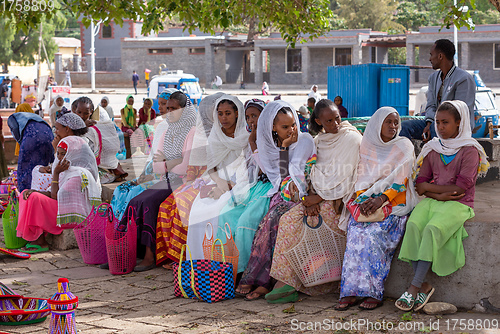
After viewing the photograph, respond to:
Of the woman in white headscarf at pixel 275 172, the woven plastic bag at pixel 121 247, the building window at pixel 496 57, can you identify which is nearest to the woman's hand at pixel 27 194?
the woven plastic bag at pixel 121 247

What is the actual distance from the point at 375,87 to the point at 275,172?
7.90 m

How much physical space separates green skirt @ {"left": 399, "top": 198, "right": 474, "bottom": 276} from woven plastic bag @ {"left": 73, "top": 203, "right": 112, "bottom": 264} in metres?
2.88

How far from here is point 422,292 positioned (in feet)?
13.2

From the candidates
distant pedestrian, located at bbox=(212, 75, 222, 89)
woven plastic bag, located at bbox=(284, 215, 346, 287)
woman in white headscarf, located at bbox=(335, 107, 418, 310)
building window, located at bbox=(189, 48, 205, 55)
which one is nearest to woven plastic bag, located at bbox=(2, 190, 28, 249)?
woven plastic bag, located at bbox=(284, 215, 346, 287)

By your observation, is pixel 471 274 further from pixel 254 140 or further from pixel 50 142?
pixel 50 142

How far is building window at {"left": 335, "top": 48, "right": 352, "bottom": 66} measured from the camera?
37.7 metres

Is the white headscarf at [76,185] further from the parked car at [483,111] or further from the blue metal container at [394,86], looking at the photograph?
the parked car at [483,111]

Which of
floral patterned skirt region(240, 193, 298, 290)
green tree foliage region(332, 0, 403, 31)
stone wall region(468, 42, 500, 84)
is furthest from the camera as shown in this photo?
green tree foliage region(332, 0, 403, 31)

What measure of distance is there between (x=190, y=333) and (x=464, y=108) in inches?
97.4

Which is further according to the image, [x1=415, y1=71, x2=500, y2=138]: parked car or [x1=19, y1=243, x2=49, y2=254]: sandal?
[x1=415, y1=71, x2=500, y2=138]: parked car

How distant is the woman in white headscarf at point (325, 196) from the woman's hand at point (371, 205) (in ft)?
→ 0.78

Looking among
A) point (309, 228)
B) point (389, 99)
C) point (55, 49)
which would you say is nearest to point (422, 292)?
point (309, 228)

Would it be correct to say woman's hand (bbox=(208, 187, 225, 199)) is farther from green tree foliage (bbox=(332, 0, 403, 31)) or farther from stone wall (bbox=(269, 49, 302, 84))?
green tree foliage (bbox=(332, 0, 403, 31))

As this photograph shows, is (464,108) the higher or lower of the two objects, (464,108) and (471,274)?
the higher
